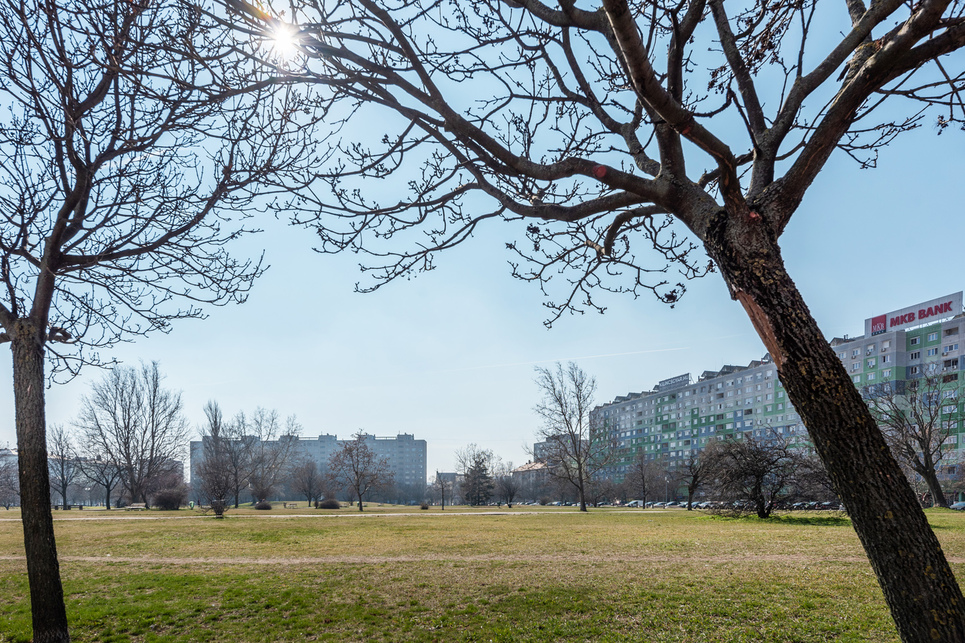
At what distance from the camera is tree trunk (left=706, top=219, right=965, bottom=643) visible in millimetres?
2707

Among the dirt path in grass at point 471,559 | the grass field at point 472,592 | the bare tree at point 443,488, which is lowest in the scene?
the bare tree at point 443,488

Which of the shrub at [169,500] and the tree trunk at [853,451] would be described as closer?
the tree trunk at [853,451]

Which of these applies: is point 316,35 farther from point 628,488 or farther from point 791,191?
point 628,488

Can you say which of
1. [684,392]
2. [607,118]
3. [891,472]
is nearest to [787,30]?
[607,118]

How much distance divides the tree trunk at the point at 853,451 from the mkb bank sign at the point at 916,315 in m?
76.0

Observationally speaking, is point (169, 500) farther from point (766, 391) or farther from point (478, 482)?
point (766, 391)

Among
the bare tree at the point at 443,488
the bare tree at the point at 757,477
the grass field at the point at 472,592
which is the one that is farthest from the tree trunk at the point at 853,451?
the bare tree at the point at 443,488

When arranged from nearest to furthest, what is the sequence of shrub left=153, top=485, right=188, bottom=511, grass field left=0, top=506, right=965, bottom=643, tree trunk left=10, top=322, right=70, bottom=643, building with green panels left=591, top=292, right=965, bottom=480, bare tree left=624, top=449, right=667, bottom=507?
tree trunk left=10, top=322, right=70, bottom=643, grass field left=0, top=506, right=965, bottom=643, shrub left=153, top=485, right=188, bottom=511, building with green panels left=591, top=292, right=965, bottom=480, bare tree left=624, top=449, right=667, bottom=507

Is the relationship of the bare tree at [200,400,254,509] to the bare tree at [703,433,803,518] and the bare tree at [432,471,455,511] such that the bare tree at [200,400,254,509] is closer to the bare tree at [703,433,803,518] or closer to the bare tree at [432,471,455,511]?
the bare tree at [432,471,455,511]

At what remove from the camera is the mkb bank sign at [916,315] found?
61438 millimetres

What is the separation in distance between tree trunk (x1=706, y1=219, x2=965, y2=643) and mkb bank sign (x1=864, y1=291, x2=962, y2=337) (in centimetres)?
7601

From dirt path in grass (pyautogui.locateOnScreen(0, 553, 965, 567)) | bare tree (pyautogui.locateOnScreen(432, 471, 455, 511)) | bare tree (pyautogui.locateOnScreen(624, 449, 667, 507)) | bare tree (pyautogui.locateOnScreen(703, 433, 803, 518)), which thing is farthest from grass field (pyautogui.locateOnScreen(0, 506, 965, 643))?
bare tree (pyautogui.locateOnScreen(624, 449, 667, 507))

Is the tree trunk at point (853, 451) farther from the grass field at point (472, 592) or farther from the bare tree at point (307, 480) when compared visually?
the bare tree at point (307, 480)

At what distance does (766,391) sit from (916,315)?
2177cm
